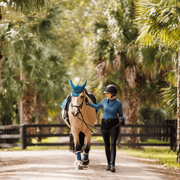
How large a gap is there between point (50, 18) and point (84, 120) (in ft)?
→ 43.2

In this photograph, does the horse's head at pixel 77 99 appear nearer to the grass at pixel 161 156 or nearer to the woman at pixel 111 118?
the woman at pixel 111 118

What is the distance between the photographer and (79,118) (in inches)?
306

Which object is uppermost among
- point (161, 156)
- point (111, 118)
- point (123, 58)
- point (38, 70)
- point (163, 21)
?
point (163, 21)

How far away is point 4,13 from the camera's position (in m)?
11.3

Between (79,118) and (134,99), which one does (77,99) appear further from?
(134,99)

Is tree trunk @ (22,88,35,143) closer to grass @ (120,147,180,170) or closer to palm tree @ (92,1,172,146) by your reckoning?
palm tree @ (92,1,172,146)

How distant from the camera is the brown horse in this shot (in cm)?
739

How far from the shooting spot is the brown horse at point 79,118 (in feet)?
24.2

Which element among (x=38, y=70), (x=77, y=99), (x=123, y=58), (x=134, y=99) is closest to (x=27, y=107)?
(x=38, y=70)

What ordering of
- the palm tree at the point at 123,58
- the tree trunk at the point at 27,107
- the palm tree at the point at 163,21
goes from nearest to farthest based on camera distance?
the palm tree at the point at 163,21 < the palm tree at the point at 123,58 < the tree trunk at the point at 27,107

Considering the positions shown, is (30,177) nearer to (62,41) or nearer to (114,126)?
(114,126)

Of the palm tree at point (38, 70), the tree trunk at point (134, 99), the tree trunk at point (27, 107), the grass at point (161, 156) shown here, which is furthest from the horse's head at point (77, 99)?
the tree trunk at point (27, 107)

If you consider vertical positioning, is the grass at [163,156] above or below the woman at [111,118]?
below

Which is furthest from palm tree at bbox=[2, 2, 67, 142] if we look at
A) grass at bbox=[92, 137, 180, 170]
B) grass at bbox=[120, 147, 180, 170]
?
grass at bbox=[120, 147, 180, 170]
